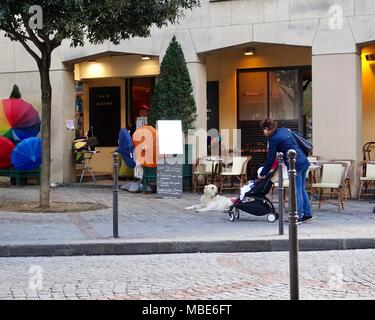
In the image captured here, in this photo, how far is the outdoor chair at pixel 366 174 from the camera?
48.4ft

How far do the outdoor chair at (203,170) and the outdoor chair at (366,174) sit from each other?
137 inches

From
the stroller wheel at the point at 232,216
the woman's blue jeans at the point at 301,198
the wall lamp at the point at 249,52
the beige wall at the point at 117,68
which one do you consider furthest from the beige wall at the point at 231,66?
the woman's blue jeans at the point at 301,198

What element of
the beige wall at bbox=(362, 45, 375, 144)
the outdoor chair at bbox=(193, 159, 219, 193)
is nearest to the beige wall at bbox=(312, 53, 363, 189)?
the beige wall at bbox=(362, 45, 375, 144)

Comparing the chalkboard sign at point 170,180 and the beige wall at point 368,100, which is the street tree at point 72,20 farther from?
the beige wall at point 368,100

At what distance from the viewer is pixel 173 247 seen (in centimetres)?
971

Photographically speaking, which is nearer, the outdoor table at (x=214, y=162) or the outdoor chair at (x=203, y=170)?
the outdoor table at (x=214, y=162)

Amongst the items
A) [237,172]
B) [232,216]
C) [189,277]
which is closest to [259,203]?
[232,216]

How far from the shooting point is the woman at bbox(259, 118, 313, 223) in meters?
11.2

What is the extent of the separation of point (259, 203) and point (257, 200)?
6 cm

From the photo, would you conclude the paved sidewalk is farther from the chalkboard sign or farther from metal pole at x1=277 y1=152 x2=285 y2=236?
the chalkboard sign

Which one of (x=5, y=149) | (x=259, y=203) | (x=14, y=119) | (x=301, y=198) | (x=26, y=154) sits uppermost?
(x=14, y=119)

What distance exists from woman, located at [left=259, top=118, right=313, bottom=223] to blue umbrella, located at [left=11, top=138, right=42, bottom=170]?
25.7 ft

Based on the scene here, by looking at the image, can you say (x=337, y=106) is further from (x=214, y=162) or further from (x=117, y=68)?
(x=117, y=68)
